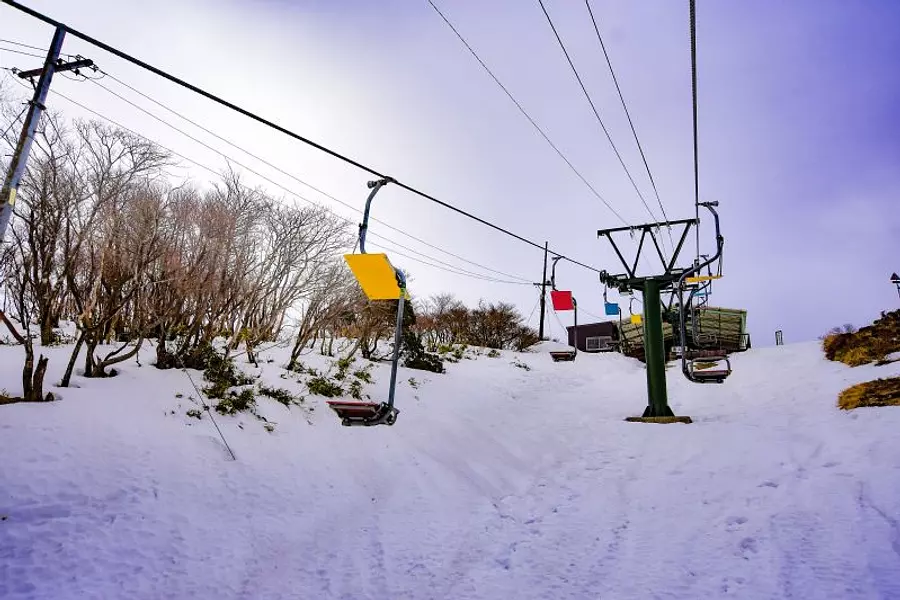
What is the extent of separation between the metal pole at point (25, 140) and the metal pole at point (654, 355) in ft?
37.3

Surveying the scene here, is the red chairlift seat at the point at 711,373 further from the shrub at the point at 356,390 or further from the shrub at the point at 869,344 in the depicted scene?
the shrub at the point at 356,390

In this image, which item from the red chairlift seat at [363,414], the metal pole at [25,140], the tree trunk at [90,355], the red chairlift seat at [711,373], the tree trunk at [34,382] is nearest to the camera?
the metal pole at [25,140]

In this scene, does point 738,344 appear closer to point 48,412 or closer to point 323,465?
point 323,465

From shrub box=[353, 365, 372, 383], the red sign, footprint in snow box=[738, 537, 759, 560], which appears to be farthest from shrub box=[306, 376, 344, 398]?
the red sign

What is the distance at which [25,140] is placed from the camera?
4.77 m

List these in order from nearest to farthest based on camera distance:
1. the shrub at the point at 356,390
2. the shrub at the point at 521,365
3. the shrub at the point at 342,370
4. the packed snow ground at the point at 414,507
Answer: the packed snow ground at the point at 414,507
the shrub at the point at 356,390
the shrub at the point at 342,370
the shrub at the point at 521,365

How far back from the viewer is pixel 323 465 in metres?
6.10

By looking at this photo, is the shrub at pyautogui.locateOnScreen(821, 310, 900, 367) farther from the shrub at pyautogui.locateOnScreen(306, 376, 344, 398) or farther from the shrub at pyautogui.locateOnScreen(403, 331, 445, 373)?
the shrub at pyautogui.locateOnScreen(306, 376, 344, 398)

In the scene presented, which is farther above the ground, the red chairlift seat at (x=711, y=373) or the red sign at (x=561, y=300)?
the red sign at (x=561, y=300)

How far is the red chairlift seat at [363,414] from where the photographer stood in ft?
16.5

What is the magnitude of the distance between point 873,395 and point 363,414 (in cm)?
1002

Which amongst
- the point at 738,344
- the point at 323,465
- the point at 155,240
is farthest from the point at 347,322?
the point at 738,344

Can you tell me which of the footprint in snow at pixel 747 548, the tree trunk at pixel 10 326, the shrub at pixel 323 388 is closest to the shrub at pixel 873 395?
the footprint in snow at pixel 747 548

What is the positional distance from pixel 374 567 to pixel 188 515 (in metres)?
1.90
